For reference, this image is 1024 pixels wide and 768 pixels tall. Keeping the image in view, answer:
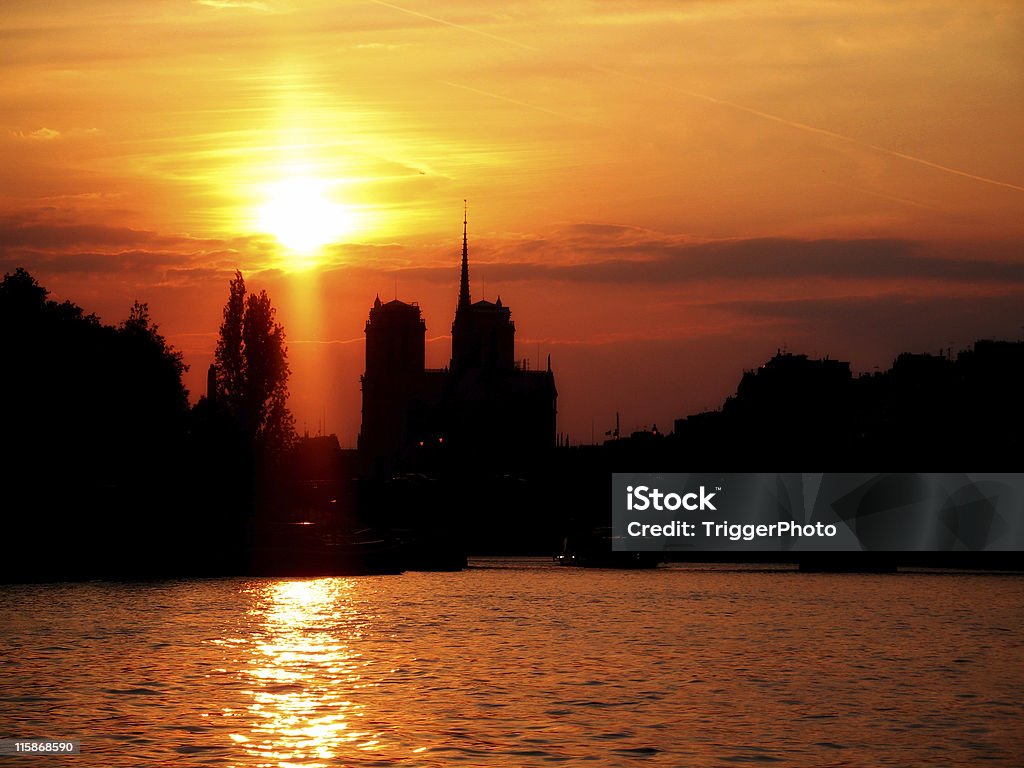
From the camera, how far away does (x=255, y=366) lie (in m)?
120

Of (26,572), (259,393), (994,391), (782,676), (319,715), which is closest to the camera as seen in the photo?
(319,715)

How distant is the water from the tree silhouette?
41.8 meters

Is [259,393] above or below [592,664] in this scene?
above

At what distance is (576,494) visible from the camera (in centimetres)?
15288

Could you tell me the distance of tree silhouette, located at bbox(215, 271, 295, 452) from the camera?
392 feet

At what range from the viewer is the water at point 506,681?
29719mm

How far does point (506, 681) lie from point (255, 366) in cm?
8126

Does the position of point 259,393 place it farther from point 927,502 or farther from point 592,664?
point 592,664

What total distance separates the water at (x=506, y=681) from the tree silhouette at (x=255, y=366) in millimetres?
41779

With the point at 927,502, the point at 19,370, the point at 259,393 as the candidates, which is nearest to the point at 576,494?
the point at 927,502

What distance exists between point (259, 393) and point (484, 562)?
34.5m

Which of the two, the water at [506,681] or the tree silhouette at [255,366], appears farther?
the tree silhouette at [255,366]

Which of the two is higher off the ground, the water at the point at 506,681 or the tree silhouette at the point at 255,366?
the tree silhouette at the point at 255,366

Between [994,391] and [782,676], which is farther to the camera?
[994,391]
